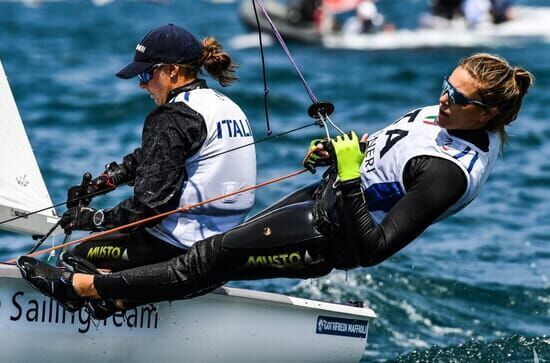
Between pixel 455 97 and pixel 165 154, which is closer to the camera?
pixel 455 97

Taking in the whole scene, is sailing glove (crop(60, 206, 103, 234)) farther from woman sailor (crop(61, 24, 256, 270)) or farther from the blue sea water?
the blue sea water

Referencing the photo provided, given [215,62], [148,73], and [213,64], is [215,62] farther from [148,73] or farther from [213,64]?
[148,73]

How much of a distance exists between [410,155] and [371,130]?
754 cm

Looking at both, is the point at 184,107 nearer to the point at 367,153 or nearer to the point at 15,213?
the point at 367,153

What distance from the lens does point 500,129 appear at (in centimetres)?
371

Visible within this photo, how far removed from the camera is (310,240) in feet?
12.2

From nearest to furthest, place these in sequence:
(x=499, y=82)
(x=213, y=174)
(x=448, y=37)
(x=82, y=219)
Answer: (x=499, y=82) → (x=213, y=174) → (x=82, y=219) → (x=448, y=37)

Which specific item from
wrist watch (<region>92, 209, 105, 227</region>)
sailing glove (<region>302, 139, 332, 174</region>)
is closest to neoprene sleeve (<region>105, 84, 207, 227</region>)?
wrist watch (<region>92, 209, 105, 227</region>)

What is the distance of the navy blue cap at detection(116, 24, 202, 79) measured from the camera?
3.85 meters

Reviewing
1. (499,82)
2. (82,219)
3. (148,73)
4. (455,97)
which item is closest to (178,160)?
(148,73)

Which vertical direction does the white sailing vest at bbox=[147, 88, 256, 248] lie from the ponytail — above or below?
below

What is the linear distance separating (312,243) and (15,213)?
1.34 m

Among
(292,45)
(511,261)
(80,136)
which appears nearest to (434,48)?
(292,45)

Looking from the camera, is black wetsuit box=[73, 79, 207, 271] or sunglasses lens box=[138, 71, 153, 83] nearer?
black wetsuit box=[73, 79, 207, 271]
